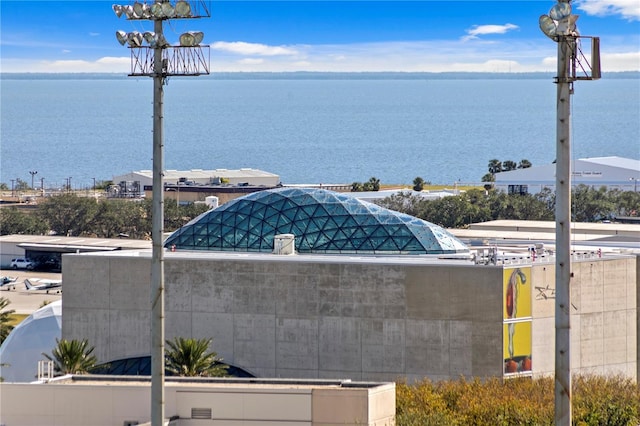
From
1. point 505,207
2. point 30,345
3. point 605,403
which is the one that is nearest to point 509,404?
point 605,403

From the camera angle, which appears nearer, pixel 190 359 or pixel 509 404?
pixel 509 404

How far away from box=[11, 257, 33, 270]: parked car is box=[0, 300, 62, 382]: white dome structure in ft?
200

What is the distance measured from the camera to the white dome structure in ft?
190

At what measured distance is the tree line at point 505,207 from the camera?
125 m

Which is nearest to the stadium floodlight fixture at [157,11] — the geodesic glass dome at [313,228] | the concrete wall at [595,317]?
the concrete wall at [595,317]

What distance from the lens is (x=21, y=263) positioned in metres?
125

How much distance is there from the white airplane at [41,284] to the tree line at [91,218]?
22.0m

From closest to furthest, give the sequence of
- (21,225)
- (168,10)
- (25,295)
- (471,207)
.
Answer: (168,10) < (25,295) < (471,207) < (21,225)

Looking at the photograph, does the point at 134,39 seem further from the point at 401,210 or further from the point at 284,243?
the point at 401,210

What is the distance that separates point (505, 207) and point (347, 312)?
7737 centimetres

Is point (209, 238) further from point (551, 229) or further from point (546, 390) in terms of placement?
point (551, 229)

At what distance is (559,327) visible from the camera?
23609 millimetres

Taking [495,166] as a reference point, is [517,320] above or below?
below

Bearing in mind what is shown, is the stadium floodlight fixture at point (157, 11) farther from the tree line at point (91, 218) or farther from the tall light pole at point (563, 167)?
the tree line at point (91, 218)
